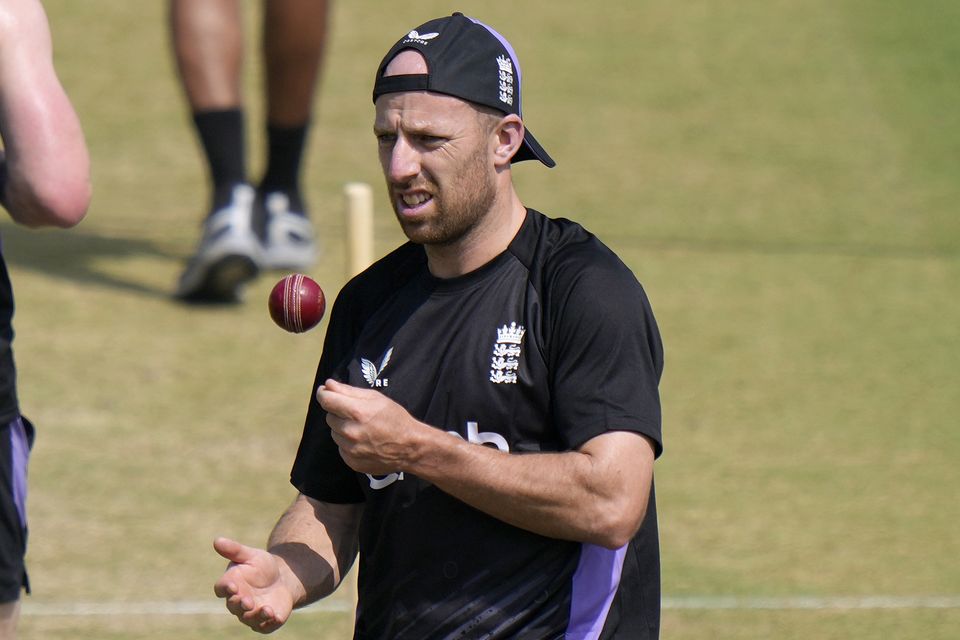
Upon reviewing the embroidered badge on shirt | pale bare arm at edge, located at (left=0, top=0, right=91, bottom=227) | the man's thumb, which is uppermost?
pale bare arm at edge, located at (left=0, top=0, right=91, bottom=227)

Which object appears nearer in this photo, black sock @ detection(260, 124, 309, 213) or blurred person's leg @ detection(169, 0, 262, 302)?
blurred person's leg @ detection(169, 0, 262, 302)

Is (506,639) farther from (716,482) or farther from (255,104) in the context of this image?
(255,104)

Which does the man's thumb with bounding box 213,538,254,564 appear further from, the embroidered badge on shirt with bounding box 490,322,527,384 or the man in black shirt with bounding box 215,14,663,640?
the embroidered badge on shirt with bounding box 490,322,527,384

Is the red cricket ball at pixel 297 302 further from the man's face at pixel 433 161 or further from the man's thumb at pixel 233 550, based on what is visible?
the man's thumb at pixel 233 550

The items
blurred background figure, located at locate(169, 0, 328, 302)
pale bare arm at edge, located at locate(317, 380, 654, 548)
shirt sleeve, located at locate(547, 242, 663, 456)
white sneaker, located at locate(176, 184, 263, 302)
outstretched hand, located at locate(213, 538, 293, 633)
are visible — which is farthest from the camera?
blurred background figure, located at locate(169, 0, 328, 302)

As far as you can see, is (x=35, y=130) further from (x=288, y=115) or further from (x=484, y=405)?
(x=288, y=115)

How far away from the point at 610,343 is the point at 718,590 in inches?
98.5

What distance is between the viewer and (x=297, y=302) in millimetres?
2898

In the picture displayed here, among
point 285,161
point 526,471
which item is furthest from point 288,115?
point 526,471

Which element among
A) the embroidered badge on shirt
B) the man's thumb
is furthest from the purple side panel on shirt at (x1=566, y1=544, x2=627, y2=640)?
the man's thumb

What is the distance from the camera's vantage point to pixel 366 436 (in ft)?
8.46

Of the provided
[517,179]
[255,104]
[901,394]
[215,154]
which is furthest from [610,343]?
[255,104]

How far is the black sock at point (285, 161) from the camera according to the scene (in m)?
7.66

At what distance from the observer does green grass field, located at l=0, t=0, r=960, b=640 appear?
5191 millimetres
